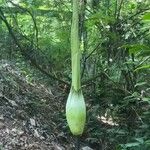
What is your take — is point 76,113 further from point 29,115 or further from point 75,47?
point 29,115

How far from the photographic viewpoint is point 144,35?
3463 mm

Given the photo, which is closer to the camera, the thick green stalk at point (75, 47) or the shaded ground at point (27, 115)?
the thick green stalk at point (75, 47)

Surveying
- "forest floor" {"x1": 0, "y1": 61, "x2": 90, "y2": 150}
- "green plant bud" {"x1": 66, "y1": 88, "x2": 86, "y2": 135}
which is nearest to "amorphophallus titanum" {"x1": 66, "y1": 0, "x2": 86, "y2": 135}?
"green plant bud" {"x1": 66, "y1": 88, "x2": 86, "y2": 135}

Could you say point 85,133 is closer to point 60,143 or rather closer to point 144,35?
point 60,143

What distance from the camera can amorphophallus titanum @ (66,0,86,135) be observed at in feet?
2.99

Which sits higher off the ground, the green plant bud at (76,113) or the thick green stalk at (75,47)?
the thick green stalk at (75,47)

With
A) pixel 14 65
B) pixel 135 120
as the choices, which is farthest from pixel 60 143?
pixel 14 65

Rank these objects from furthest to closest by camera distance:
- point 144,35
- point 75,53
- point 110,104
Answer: point 110,104
point 144,35
point 75,53

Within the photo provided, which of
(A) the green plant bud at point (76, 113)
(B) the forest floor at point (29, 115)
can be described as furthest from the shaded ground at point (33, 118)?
(A) the green plant bud at point (76, 113)

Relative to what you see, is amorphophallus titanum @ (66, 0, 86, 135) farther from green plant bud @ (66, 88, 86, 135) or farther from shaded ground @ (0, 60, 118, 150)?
shaded ground @ (0, 60, 118, 150)

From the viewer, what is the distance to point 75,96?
947mm

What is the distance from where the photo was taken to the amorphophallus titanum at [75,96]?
2.99 ft

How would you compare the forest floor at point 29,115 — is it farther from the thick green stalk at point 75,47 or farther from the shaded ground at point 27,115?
the thick green stalk at point 75,47

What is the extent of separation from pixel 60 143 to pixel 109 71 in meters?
0.73
